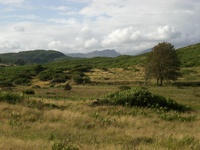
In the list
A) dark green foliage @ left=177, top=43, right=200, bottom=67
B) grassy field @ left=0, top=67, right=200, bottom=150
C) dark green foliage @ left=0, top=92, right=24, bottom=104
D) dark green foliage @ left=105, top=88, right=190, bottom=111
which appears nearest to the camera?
grassy field @ left=0, top=67, right=200, bottom=150

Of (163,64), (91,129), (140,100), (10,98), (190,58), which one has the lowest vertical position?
(91,129)

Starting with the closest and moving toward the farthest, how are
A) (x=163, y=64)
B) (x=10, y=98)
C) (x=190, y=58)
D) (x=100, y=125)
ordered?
1. (x=100, y=125)
2. (x=10, y=98)
3. (x=163, y=64)
4. (x=190, y=58)

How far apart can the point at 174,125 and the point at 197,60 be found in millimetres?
101649

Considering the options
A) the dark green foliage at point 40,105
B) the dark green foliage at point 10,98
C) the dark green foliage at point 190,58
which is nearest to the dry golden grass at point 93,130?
the dark green foliage at point 40,105

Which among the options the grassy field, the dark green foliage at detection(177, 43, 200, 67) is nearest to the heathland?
the grassy field

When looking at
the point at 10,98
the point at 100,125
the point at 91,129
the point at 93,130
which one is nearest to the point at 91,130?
the point at 93,130

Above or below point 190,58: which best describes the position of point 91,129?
below

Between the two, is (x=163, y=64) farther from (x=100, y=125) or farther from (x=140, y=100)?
(x=100, y=125)

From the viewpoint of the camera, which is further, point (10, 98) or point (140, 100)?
point (140, 100)

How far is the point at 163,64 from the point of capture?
57688mm

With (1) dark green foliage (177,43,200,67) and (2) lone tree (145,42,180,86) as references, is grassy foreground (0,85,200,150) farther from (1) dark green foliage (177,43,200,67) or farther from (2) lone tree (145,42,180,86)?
(1) dark green foliage (177,43,200,67)

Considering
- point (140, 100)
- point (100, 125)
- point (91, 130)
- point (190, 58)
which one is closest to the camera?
point (91, 130)

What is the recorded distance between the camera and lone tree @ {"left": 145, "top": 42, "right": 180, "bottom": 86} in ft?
189

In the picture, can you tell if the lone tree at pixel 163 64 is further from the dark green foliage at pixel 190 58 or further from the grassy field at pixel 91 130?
the dark green foliage at pixel 190 58
